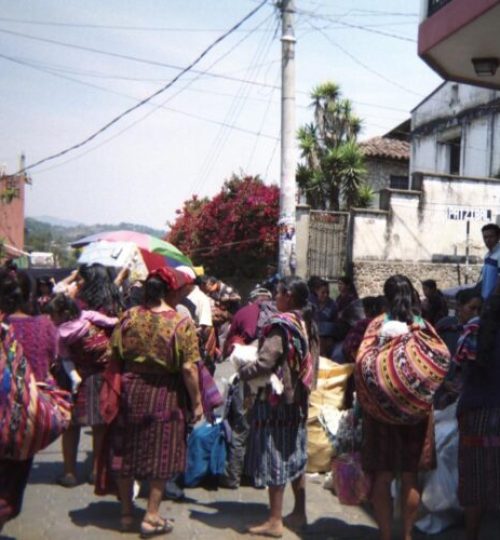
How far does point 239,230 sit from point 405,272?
5.02m

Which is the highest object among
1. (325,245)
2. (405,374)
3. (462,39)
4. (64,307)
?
(462,39)

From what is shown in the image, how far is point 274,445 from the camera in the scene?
439cm

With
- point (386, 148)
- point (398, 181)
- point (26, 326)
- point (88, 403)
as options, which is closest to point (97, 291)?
point (88, 403)

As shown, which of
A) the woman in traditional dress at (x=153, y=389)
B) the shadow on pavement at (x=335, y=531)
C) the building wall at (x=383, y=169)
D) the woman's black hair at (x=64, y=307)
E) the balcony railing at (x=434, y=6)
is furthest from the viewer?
the building wall at (x=383, y=169)

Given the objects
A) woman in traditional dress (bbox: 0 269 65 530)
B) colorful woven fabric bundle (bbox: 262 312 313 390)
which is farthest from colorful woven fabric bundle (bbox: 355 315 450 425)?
woman in traditional dress (bbox: 0 269 65 530)

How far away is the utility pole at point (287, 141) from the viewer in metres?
10.1

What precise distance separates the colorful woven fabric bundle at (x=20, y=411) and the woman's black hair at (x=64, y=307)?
1.70 m

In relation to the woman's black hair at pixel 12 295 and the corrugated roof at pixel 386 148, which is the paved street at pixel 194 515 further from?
the corrugated roof at pixel 386 148

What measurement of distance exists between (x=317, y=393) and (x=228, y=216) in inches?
536

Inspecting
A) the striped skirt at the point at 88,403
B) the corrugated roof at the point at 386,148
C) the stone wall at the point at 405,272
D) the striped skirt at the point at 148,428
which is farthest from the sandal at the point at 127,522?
the corrugated roof at the point at 386,148

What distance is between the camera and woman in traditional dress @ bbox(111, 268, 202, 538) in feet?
13.8

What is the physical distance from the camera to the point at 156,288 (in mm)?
4270

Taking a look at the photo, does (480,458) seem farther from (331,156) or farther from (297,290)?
(331,156)

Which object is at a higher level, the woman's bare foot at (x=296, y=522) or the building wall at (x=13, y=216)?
the building wall at (x=13, y=216)
